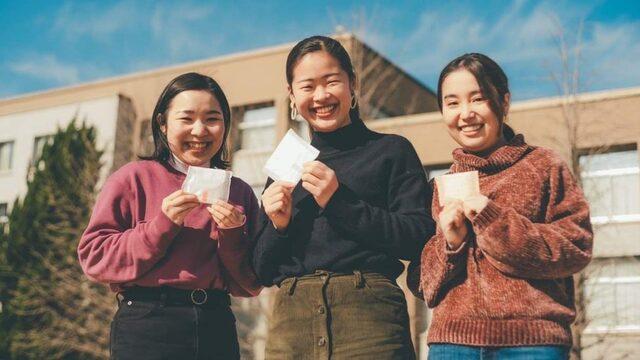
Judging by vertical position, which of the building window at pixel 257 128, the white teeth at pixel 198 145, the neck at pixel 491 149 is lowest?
the neck at pixel 491 149

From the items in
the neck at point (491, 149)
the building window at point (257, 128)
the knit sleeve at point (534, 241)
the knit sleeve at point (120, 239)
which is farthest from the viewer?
the building window at point (257, 128)

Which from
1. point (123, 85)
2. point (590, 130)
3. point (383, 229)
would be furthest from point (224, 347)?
point (123, 85)

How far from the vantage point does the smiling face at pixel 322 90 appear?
2.91 metres

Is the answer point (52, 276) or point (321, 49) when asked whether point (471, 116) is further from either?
point (52, 276)

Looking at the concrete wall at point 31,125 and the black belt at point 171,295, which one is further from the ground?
the concrete wall at point 31,125

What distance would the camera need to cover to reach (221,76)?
73.0 ft

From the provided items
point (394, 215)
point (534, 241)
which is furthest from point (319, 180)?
point (534, 241)

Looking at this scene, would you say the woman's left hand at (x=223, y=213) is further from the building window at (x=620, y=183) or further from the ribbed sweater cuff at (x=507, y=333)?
the building window at (x=620, y=183)

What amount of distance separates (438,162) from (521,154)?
16.4m

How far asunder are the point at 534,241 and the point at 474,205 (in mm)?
218

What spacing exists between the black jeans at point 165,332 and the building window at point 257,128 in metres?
18.0

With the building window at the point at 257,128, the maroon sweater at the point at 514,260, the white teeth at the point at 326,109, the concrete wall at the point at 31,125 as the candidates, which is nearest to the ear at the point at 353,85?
the white teeth at the point at 326,109

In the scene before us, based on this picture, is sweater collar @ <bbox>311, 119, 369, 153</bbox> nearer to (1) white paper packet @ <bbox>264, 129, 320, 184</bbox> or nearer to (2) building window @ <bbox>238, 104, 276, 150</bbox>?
(1) white paper packet @ <bbox>264, 129, 320, 184</bbox>

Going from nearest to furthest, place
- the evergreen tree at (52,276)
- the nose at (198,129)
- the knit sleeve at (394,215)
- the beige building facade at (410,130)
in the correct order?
1. the knit sleeve at (394,215)
2. the nose at (198,129)
3. the beige building facade at (410,130)
4. the evergreen tree at (52,276)
